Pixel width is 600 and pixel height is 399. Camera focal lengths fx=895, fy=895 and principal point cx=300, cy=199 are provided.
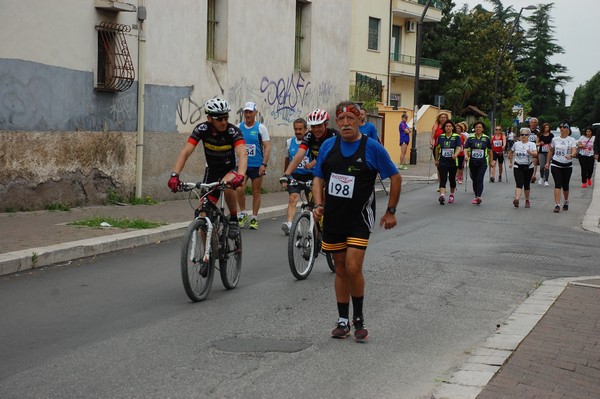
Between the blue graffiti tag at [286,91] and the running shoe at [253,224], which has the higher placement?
the blue graffiti tag at [286,91]

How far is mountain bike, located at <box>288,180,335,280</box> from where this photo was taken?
31.4 ft

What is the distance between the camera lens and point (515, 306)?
8586 millimetres

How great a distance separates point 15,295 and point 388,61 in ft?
132

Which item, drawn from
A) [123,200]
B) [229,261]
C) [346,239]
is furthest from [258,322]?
[123,200]

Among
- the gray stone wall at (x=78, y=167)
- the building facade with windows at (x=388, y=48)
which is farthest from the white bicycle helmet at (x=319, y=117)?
the building facade with windows at (x=388, y=48)

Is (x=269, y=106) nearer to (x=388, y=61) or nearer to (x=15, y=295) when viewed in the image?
(x=15, y=295)

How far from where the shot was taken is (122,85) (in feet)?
53.4

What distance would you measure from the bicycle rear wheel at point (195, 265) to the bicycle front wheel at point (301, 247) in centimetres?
124

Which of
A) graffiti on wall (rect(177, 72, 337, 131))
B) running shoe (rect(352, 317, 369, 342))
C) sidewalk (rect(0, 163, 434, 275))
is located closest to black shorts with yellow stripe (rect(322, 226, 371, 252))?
running shoe (rect(352, 317, 369, 342))

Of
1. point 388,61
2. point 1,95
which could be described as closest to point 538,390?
point 1,95

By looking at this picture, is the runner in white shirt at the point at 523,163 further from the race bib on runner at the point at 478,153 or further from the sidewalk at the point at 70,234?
the sidewalk at the point at 70,234

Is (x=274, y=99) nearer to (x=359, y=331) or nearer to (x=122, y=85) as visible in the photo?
(x=122, y=85)

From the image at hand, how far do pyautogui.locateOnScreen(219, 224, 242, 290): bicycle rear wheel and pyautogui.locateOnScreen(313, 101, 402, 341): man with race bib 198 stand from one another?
2.00m

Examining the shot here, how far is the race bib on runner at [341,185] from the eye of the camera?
6949mm
